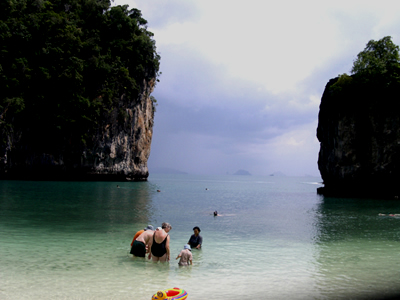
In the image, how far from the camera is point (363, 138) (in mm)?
42812

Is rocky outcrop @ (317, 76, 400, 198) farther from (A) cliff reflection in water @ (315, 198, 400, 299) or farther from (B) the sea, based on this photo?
(B) the sea

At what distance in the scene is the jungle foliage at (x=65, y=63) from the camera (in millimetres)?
52156

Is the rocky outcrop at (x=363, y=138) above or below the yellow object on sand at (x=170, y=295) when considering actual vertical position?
above

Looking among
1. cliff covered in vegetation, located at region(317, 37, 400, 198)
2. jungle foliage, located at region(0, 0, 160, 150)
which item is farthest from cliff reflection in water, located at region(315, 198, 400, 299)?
jungle foliage, located at region(0, 0, 160, 150)

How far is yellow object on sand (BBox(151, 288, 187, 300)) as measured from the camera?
6902 millimetres

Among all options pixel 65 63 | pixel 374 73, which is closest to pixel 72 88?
pixel 65 63

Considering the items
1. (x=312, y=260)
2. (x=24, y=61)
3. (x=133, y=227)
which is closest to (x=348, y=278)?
(x=312, y=260)

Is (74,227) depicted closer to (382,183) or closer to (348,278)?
(348,278)

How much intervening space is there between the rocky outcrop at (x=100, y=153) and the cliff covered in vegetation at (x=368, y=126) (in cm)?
3708

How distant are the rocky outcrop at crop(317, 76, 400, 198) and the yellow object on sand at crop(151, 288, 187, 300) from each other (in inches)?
1575

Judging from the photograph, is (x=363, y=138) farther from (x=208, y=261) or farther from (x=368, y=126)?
(x=208, y=261)

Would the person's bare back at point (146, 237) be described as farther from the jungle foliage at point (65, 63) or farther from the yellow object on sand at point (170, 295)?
the jungle foliage at point (65, 63)

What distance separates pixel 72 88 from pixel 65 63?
4.17 metres

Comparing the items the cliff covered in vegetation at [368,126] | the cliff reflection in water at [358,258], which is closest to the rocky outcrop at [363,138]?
the cliff covered in vegetation at [368,126]
